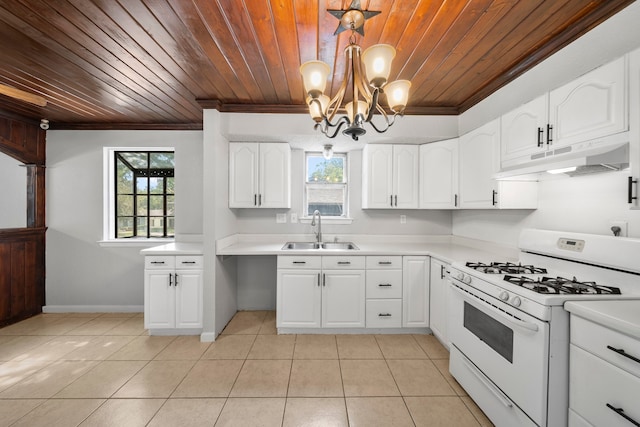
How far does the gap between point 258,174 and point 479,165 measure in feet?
7.51

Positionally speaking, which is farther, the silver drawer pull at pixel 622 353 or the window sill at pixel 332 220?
the window sill at pixel 332 220

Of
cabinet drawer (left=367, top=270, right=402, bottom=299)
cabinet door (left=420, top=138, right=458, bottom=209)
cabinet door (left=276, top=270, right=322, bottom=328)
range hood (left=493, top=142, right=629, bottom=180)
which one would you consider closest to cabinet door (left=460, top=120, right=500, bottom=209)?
cabinet door (left=420, top=138, right=458, bottom=209)

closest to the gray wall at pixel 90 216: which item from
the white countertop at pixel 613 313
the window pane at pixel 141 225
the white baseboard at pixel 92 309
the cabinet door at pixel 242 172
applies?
the white baseboard at pixel 92 309

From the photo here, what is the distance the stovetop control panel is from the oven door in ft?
2.05

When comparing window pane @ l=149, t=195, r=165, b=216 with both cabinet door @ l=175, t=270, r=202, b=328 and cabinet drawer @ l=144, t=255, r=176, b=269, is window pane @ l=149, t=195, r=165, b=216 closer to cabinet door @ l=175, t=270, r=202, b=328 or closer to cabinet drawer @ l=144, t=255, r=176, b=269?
cabinet drawer @ l=144, t=255, r=176, b=269

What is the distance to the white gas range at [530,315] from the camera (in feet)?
4.08

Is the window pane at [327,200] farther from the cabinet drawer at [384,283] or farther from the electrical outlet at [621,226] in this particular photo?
the electrical outlet at [621,226]

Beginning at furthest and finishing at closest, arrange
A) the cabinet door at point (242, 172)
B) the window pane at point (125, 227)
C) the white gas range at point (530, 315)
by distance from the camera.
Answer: the window pane at point (125, 227) → the cabinet door at point (242, 172) → the white gas range at point (530, 315)

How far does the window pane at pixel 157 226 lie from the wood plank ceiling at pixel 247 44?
5.15ft

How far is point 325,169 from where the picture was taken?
3.50m

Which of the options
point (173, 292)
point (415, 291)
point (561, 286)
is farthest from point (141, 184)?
point (561, 286)

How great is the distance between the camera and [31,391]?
1916 millimetres

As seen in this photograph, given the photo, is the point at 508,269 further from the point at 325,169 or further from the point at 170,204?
the point at 170,204

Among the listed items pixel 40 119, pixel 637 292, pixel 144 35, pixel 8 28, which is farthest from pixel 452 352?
pixel 40 119
